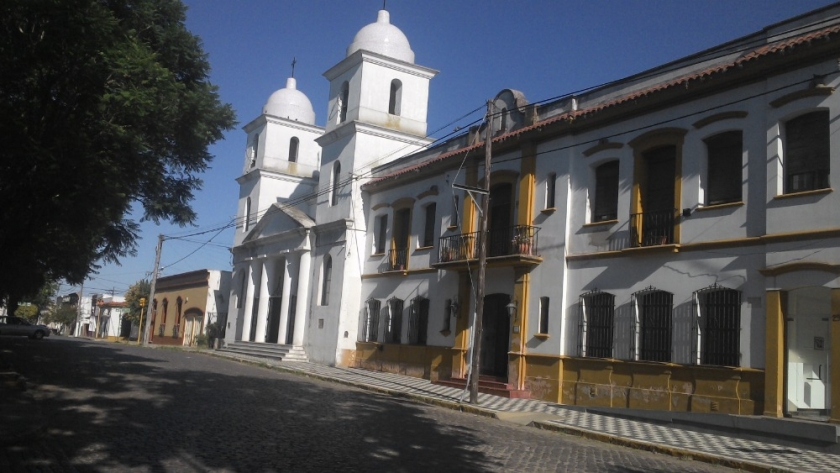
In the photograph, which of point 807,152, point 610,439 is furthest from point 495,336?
point 807,152

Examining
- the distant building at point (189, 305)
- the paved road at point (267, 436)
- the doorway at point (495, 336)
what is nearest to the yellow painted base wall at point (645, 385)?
the doorway at point (495, 336)

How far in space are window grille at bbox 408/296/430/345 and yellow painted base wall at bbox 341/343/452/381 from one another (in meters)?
0.30

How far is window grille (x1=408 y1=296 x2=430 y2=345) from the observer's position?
2516cm

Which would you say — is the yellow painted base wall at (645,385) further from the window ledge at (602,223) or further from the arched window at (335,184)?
the arched window at (335,184)

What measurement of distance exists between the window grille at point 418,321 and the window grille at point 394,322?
102cm

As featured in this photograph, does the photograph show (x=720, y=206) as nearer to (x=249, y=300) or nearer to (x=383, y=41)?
(x=383, y=41)

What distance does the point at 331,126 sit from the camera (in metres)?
32.9

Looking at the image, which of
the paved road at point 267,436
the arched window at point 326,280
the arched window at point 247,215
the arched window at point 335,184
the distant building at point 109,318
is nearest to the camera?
the paved road at point 267,436

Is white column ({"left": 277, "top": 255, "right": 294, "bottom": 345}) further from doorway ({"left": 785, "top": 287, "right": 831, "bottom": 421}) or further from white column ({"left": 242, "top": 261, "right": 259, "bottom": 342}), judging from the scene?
doorway ({"left": 785, "top": 287, "right": 831, "bottom": 421})

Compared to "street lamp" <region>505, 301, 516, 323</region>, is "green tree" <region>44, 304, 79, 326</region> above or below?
Answer: below

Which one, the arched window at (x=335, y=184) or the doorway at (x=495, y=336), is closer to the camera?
the doorway at (x=495, y=336)

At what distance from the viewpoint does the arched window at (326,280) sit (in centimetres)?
3119

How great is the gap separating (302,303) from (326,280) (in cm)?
175

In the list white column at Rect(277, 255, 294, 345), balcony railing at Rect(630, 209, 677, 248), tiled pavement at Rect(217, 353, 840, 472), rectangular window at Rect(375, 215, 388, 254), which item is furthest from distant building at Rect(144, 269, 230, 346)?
balcony railing at Rect(630, 209, 677, 248)
